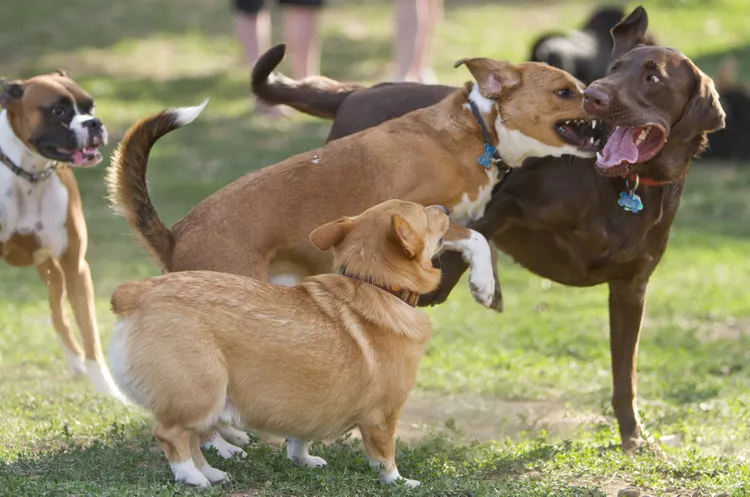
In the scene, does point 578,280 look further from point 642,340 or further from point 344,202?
point 642,340

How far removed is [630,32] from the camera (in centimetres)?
648

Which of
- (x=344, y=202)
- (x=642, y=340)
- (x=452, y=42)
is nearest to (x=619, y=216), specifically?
(x=344, y=202)

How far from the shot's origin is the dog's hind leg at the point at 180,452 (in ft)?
16.0

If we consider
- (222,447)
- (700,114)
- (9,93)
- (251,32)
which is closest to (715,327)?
(700,114)

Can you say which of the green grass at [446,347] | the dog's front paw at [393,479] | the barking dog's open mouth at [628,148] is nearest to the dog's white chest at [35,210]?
the green grass at [446,347]

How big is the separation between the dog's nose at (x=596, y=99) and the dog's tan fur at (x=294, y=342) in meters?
0.90

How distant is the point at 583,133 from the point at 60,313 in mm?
3292

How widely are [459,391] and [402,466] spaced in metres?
1.85

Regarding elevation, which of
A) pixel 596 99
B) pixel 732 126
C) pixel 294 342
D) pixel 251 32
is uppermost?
pixel 596 99

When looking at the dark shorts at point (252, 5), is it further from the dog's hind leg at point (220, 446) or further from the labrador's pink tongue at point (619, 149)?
the dog's hind leg at point (220, 446)

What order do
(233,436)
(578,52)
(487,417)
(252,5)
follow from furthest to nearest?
1. (252,5)
2. (578,52)
3. (487,417)
4. (233,436)

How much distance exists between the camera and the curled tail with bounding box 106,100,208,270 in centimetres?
557

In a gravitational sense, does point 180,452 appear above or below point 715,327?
above

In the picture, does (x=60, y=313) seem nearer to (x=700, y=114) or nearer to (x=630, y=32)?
(x=630, y=32)
